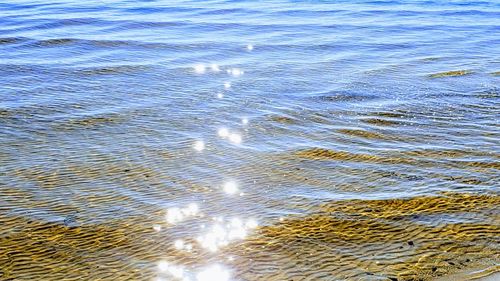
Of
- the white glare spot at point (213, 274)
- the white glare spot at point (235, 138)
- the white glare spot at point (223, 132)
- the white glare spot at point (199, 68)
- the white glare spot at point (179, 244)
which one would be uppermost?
the white glare spot at point (179, 244)

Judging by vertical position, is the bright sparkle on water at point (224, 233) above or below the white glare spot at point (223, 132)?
above

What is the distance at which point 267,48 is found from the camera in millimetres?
7918

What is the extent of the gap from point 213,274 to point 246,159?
139cm

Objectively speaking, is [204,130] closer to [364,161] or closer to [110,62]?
[364,161]

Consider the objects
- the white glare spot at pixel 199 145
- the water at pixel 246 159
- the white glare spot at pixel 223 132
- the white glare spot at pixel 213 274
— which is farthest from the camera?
the white glare spot at pixel 223 132

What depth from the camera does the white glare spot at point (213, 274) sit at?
273 centimetres

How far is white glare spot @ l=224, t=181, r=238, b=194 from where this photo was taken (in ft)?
11.8

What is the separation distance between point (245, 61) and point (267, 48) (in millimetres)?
880

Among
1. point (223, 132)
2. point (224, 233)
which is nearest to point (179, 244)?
point (224, 233)

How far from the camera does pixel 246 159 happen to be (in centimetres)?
407

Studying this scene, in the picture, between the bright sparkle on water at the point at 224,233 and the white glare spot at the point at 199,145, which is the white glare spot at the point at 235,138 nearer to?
the white glare spot at the point at 199,145

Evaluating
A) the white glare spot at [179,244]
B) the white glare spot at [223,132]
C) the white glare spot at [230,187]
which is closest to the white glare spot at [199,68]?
the white glare spot at [223,132]

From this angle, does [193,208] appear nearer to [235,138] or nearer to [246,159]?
[246,159]

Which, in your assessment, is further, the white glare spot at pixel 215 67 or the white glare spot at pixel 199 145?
the white glare spot at pixel 215 67
